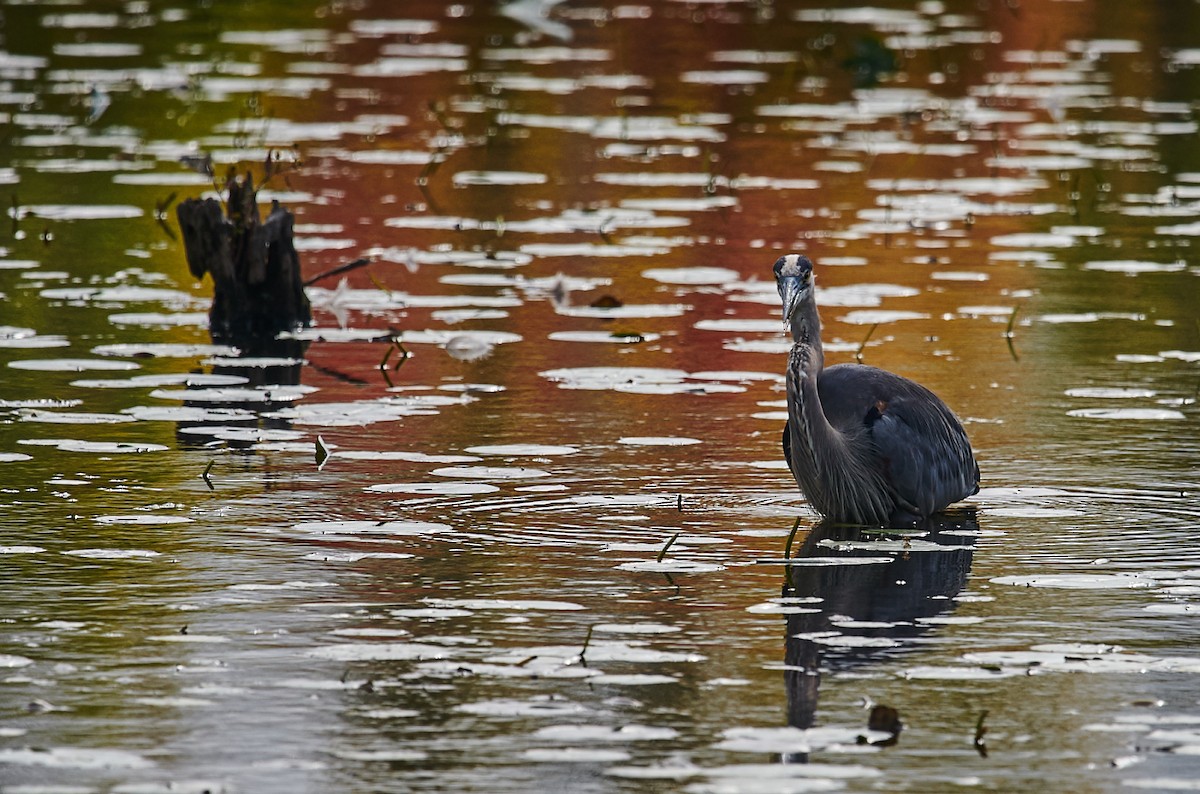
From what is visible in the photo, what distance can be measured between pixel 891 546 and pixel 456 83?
17344mm

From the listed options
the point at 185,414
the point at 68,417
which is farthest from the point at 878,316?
the point at 68,417

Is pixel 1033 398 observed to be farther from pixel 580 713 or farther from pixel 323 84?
pixel 323 84

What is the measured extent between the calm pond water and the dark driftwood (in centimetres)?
32

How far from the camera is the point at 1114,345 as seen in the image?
13.5m

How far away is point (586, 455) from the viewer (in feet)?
35.4

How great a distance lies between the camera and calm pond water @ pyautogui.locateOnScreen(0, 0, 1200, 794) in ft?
22.8

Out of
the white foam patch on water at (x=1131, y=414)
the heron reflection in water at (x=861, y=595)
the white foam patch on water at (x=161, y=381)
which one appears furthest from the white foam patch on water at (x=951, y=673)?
the white foam patch on water at (x=161, y=381)

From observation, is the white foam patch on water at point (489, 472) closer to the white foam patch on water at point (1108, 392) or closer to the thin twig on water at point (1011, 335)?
the white foam patch on water at point (1108, 392)

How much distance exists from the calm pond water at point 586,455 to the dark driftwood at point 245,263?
0.32 metres

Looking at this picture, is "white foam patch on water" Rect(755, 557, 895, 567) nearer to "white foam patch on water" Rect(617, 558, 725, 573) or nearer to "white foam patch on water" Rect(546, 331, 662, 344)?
"white foam patch on water" Rect(617, 558, 725, 573)

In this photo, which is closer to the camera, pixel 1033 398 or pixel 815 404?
pixel 815 404

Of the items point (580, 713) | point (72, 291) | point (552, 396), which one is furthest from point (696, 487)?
point (72, 291)

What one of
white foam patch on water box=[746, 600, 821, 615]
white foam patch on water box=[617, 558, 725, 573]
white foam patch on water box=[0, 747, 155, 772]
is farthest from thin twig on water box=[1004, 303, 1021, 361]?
white foam patch on water box=[0, 747, 155, 772]

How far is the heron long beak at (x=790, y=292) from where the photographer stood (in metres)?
9.52
